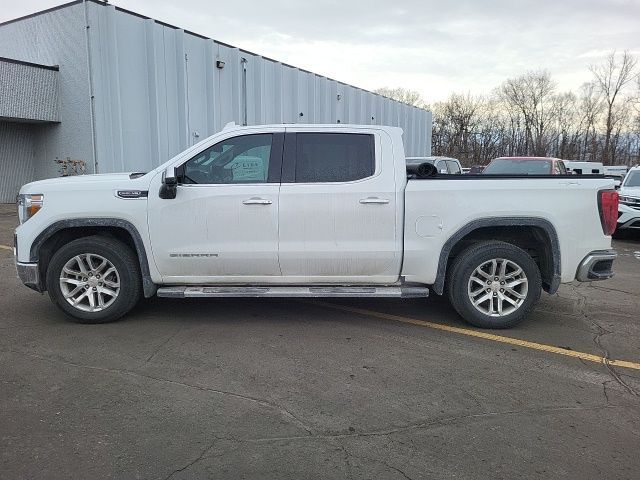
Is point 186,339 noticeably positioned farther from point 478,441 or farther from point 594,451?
point 594,451

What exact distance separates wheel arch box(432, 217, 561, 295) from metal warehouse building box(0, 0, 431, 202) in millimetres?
12044

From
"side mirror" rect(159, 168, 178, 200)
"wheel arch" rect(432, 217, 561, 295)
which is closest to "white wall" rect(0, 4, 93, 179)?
"side mirror" rect(159, 168, 178, 200)

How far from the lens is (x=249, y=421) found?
3373 mm

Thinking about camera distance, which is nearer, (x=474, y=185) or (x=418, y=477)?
(x=418, y=477)

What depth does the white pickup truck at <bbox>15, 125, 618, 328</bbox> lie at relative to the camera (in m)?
5.05

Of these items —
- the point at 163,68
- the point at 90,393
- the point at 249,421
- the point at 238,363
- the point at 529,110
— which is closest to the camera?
the point at 249,421

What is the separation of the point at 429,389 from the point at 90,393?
2482 mm

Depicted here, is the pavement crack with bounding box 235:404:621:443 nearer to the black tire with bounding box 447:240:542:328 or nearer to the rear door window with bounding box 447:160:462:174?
the black tire with bounding box 447:240:542:328

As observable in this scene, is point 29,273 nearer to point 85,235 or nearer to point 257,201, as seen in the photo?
point 85,235

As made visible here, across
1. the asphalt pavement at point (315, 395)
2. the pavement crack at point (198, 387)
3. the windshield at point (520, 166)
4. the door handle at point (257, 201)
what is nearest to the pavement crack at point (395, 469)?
the asphalt pavement at point (315, 395)

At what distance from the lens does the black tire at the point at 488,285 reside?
5121 millimetres

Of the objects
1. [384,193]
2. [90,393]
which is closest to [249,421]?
[90,393]

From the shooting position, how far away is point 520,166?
1390cm

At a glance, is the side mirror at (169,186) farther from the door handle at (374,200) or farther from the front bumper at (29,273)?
the door handle at (374,200)
